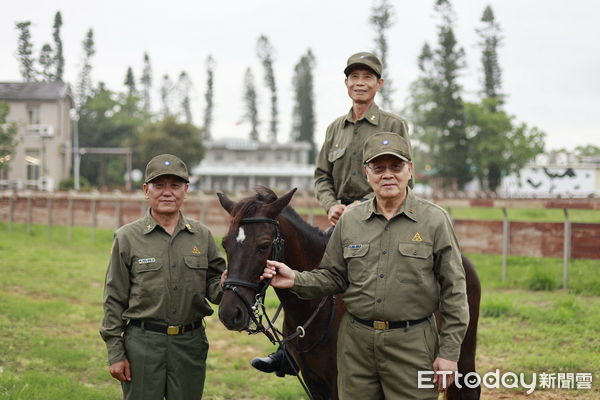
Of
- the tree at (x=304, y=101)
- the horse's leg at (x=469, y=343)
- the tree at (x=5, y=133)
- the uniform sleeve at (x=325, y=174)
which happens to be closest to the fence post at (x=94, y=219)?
the tree at (x=5, y=133)

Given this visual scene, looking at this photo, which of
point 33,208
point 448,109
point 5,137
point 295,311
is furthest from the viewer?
point 448,109

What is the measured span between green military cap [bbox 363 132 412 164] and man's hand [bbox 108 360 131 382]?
1975 millimetres

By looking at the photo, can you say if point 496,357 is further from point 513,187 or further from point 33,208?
point 513,187

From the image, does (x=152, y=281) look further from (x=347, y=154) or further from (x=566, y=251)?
(x=566, y=251)

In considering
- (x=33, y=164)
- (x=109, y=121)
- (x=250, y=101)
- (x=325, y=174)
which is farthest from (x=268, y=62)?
(x=325, y=174)

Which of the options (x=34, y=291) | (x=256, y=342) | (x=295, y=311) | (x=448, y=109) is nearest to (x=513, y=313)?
(x=256, y=342)

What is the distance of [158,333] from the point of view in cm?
385

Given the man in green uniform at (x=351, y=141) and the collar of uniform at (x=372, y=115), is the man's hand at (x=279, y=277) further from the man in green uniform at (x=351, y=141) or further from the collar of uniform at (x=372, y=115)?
the collar of uniform at (x=372, y=115)

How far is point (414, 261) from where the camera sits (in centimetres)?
324

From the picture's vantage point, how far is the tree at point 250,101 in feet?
228

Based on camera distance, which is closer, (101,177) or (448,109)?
(448,109)

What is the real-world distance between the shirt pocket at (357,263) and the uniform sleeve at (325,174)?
164 centimetres

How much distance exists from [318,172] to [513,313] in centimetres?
498

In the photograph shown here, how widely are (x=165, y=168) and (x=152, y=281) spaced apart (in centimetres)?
74
